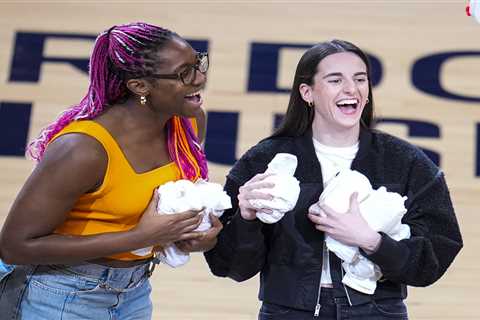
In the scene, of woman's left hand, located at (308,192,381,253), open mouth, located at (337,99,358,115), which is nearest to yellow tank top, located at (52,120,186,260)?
woman's left hand, located at (308,192,381,253)

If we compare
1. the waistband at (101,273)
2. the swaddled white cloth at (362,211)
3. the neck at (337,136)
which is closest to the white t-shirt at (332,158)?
the neck at (337,136)

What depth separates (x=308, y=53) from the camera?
2.23m

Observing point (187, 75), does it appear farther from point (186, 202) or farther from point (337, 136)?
point (337, 136)

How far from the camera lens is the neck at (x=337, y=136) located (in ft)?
7.18

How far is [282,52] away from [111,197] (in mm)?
2940

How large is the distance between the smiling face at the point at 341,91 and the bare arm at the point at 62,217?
20.9 inches

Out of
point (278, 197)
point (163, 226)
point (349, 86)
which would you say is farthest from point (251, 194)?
point (349, 86)

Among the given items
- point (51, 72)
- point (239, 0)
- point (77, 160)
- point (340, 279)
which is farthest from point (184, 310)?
point (239, 0)

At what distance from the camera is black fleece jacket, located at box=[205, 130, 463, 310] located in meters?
2.04

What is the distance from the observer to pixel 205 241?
1.99m

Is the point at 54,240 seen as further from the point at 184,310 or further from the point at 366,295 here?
the point at 184,310

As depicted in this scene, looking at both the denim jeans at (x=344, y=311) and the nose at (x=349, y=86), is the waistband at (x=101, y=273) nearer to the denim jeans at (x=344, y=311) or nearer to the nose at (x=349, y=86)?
the denim jeans at (x=344, y=311)

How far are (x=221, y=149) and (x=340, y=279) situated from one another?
2.29 metres

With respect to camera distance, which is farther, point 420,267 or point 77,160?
point 420,267
